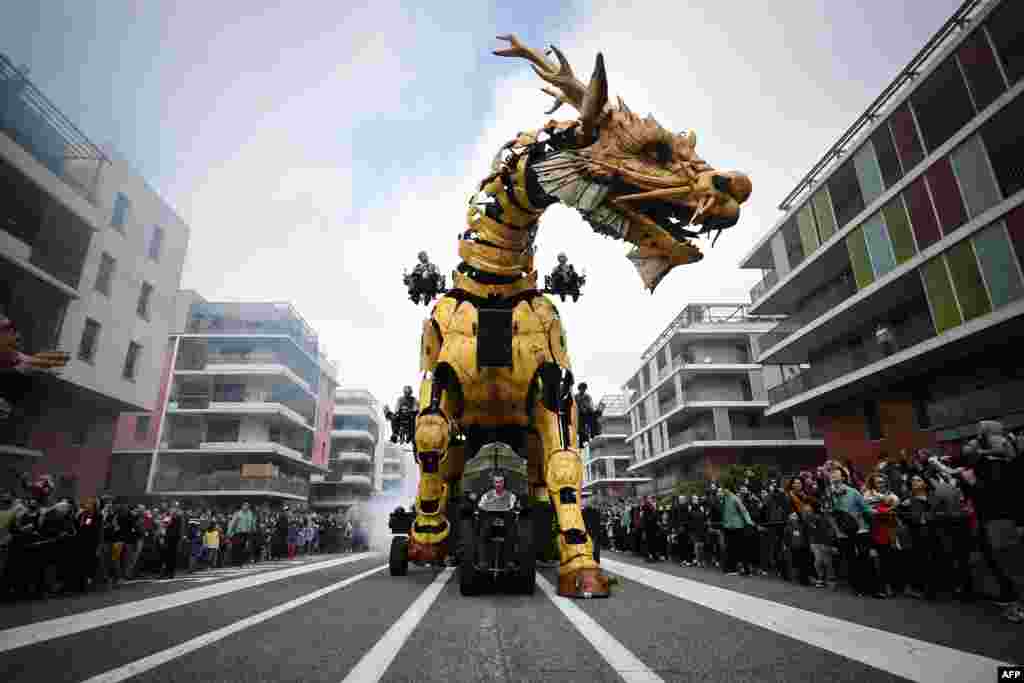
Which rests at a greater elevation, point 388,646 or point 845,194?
point 845,194

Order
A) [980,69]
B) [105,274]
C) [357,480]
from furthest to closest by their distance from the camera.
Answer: [357,480] → [980,69] → [105,274]

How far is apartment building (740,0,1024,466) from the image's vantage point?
15.3 metres

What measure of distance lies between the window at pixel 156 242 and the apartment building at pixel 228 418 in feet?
110

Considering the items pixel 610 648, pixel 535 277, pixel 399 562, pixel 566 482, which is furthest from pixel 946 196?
pixel 610 648

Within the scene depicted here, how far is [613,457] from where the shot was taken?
6025 cm

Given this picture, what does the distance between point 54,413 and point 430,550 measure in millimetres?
3847

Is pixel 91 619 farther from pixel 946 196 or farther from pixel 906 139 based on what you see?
pixel 906 139

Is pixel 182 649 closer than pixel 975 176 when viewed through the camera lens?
Yes

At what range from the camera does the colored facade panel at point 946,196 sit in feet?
55.0

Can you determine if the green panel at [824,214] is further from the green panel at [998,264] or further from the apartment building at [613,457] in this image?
the apartment building at [613,457]

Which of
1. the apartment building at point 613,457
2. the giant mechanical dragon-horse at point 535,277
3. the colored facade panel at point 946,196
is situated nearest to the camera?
the giant mechanical dragon-horse at point 535,277

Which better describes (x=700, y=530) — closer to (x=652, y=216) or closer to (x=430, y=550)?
(x=430, y=550)

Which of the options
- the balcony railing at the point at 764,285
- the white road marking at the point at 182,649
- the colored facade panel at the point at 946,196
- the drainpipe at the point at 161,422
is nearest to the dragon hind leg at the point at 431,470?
the white road marking at the point at 182,649

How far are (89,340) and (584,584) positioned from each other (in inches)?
168
